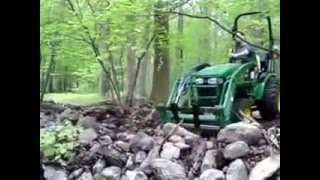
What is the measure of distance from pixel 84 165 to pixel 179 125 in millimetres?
477

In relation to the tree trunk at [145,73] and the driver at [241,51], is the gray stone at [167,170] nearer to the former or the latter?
the tree trunk at [145,73]

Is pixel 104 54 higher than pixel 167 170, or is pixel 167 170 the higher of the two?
pixel 104 54

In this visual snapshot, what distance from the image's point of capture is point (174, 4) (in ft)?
6.70

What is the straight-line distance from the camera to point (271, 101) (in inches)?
77.6

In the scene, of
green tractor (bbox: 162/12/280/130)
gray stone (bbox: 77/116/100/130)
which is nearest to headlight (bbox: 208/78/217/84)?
green tractor (bbox: 162/12/280/130)

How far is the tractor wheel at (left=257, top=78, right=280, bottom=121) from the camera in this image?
6.35 feet

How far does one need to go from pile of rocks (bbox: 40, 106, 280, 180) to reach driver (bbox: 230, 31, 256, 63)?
29cm

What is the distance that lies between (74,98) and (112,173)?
15.2 inches

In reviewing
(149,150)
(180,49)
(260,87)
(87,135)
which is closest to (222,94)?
(260,87)

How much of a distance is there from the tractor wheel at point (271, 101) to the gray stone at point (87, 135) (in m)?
0.76

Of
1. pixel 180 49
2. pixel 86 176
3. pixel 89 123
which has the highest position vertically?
pixel 180 49

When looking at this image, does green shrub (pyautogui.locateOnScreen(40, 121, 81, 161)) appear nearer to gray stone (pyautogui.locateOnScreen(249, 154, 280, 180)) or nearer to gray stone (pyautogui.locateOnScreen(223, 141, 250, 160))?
gray stone (pyautogui.locateOnScreen(223, 141, 250, 160))

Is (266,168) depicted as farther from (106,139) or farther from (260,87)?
(106,139)

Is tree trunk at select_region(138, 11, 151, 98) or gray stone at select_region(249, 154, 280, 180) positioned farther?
tree trunk at select_region(138, 11, 151, 98)
